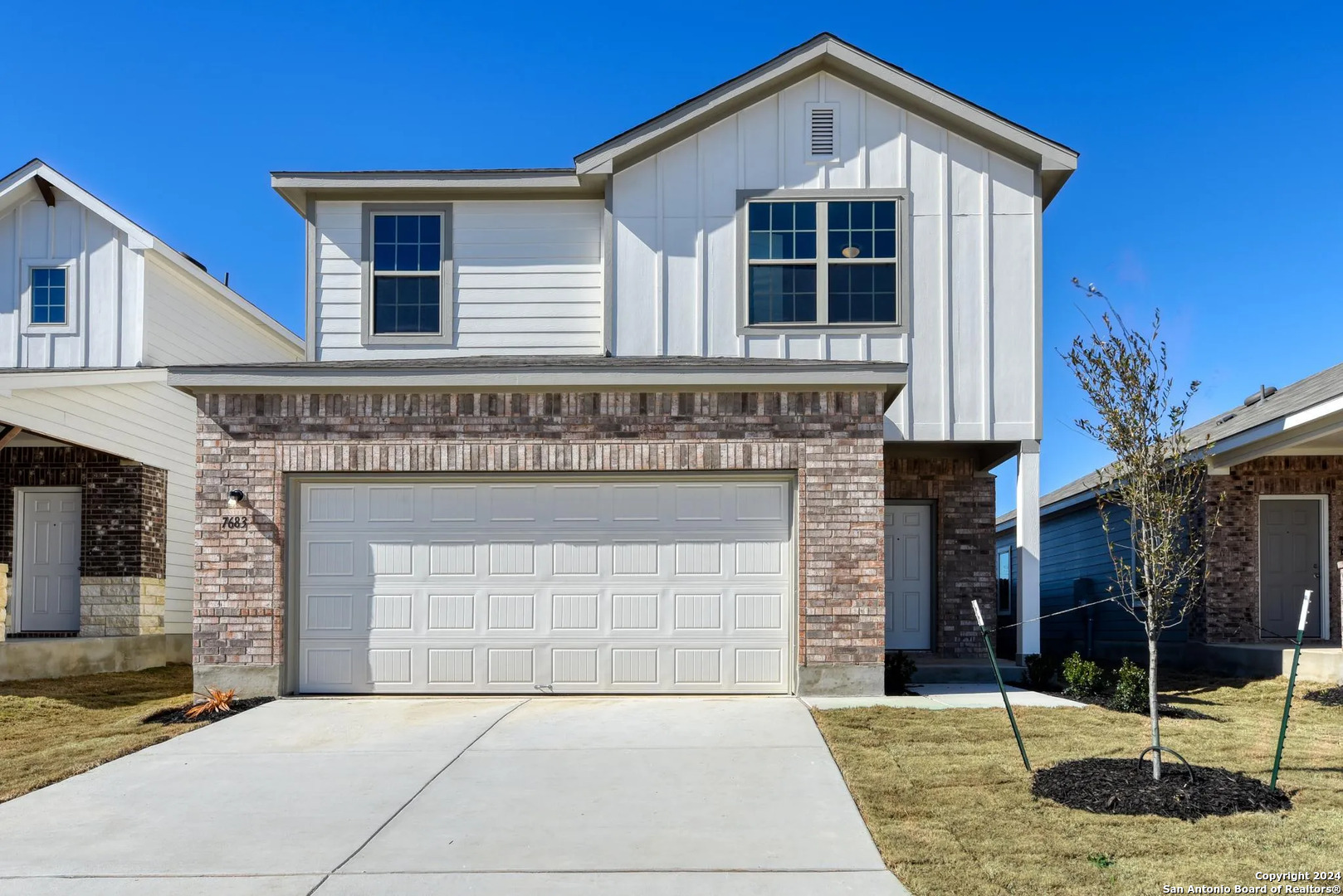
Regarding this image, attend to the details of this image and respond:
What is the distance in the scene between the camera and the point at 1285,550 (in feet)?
50.6

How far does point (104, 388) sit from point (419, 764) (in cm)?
922

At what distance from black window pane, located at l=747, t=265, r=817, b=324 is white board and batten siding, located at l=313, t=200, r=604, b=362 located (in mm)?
2104

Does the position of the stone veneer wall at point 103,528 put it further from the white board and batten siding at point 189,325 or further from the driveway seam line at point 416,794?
the driveway seam line at point 416,794

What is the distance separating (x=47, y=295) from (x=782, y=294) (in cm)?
1132

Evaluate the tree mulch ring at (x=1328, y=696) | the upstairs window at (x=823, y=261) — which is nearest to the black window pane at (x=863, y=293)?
the upstairs window at (x=823, y=261)

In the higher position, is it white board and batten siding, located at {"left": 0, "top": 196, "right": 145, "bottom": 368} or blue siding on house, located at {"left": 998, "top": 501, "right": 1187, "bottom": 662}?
white board and batten siding, located at {"left": 0, "top": 196, "right": 145, "bottom": 368}

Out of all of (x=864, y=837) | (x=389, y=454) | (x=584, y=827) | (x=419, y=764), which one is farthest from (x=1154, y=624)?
(x=389, y=454)

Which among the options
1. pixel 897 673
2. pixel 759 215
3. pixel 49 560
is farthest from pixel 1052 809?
pixel 49 560

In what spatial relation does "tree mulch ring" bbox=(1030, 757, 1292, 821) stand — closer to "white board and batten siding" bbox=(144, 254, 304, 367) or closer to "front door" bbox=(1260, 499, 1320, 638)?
"front door" bbox=(1260, 499, 1320, 638)

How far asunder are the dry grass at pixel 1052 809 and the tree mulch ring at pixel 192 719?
18.0ft

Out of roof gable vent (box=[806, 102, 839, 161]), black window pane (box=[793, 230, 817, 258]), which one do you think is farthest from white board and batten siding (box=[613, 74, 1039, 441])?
black window pane (box=[793, 230, 817, 258])

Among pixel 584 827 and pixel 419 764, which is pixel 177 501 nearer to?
pixel 419 764

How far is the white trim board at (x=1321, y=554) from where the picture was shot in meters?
15.0

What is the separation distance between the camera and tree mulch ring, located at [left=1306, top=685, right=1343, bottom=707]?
11.2 m
